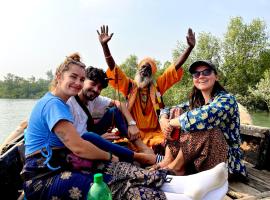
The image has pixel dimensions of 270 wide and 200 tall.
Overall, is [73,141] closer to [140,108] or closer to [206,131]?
[206,131]

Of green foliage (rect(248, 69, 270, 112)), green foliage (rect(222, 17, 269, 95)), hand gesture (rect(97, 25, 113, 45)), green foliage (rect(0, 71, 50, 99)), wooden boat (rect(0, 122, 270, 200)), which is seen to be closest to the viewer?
wooden boat (rect(0, 122, 270, 200))

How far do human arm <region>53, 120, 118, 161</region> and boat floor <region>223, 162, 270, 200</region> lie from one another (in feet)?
3.82

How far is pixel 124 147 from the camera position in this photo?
2.30m

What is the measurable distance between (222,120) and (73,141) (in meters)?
1.31

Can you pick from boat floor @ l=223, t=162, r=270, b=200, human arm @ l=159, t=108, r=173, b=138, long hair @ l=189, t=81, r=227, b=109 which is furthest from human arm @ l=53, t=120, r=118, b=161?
long hair @ l=189, t=81, r=227, b=109

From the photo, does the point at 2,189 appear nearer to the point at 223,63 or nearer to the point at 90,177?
the point at 90,177

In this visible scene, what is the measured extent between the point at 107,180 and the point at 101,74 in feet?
4.98

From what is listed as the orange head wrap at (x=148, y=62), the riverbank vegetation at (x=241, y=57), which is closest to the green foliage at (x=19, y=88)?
the riverbank vegetation at (x=241, y=57)

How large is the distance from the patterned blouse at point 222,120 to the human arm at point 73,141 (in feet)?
2.99

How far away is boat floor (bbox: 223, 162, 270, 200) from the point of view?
2129 millimetres

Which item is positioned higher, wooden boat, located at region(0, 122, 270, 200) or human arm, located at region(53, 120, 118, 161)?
human arm, located at region(53, 120, 118, 161)

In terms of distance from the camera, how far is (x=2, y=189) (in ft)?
6.48

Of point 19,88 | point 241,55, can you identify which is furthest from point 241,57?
point 19,88

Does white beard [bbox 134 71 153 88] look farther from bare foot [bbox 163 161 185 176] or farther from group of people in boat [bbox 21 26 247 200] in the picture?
bare foot [bbox 163 161 185 176]
